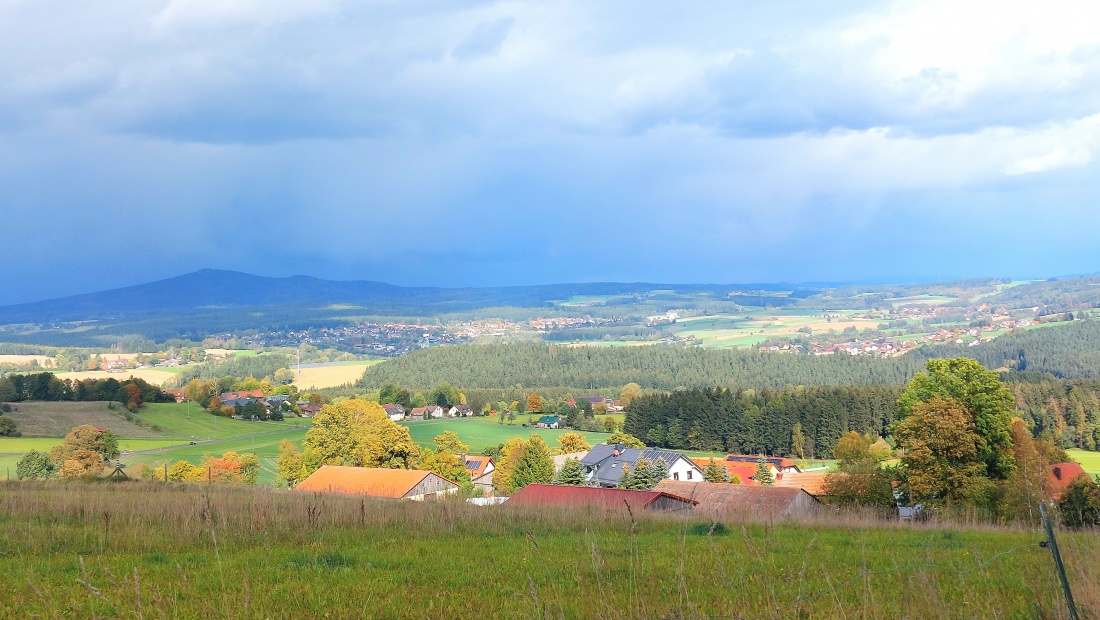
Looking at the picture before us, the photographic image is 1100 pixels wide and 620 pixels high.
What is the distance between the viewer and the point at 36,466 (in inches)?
1470

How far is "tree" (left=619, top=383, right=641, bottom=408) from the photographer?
315 feet

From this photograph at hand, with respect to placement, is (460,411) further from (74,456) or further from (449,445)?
(74,456)

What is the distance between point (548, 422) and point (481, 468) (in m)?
28.0

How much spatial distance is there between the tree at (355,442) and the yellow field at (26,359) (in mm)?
94726

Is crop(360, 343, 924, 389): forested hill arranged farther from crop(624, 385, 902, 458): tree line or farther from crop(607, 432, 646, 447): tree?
crop(607, 432, 646, 447): tree

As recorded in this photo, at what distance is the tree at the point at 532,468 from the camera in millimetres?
44031

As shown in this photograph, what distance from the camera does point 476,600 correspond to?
212 inches

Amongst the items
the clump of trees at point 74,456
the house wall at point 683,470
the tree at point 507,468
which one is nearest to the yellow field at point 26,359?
the clump of trees at point 74,456

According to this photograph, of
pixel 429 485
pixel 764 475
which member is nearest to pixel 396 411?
pixel 764 475

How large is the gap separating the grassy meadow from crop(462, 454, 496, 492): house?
1523 inches

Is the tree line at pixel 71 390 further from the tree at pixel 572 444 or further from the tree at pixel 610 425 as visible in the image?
the tree at pixel 610 425

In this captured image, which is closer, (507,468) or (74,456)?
(74,456)

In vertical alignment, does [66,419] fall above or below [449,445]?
above

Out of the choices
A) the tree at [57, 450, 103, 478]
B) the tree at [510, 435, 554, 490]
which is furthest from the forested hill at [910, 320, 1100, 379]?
the tree at [57, 450, 103, 478]
